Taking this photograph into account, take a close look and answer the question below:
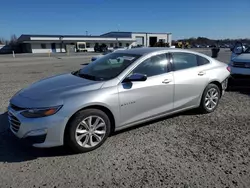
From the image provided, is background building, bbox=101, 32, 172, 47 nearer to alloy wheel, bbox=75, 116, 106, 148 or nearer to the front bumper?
alloy wheel, bbox=75, 116, 106, 148

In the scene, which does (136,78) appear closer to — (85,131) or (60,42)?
(85,131)

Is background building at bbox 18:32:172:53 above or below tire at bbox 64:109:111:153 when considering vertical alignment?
above

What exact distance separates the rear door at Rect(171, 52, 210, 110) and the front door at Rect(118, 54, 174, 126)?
19cm

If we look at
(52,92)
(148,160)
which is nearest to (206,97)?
(148,160)

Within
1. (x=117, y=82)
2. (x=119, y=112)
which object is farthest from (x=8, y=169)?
(x=117, y=82)

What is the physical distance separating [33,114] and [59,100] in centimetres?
40

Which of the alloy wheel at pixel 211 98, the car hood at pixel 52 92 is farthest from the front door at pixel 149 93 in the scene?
the alloy wheel at pixel 211 98

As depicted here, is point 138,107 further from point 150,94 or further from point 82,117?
point 82,117

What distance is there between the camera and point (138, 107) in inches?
148

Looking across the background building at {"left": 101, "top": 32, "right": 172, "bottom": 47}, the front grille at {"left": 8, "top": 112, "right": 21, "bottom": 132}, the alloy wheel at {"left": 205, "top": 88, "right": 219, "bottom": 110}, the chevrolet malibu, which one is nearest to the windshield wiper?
the chevrolet malibu

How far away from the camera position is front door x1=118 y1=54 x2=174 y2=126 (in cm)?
360

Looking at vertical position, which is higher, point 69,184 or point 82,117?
point 82,117

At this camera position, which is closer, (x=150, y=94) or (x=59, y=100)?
(x=59, y=100)

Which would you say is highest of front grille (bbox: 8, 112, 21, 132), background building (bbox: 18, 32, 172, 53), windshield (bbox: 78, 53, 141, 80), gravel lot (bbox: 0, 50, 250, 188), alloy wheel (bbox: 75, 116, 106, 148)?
background building (bbox: 18, 32, 172, 53)
